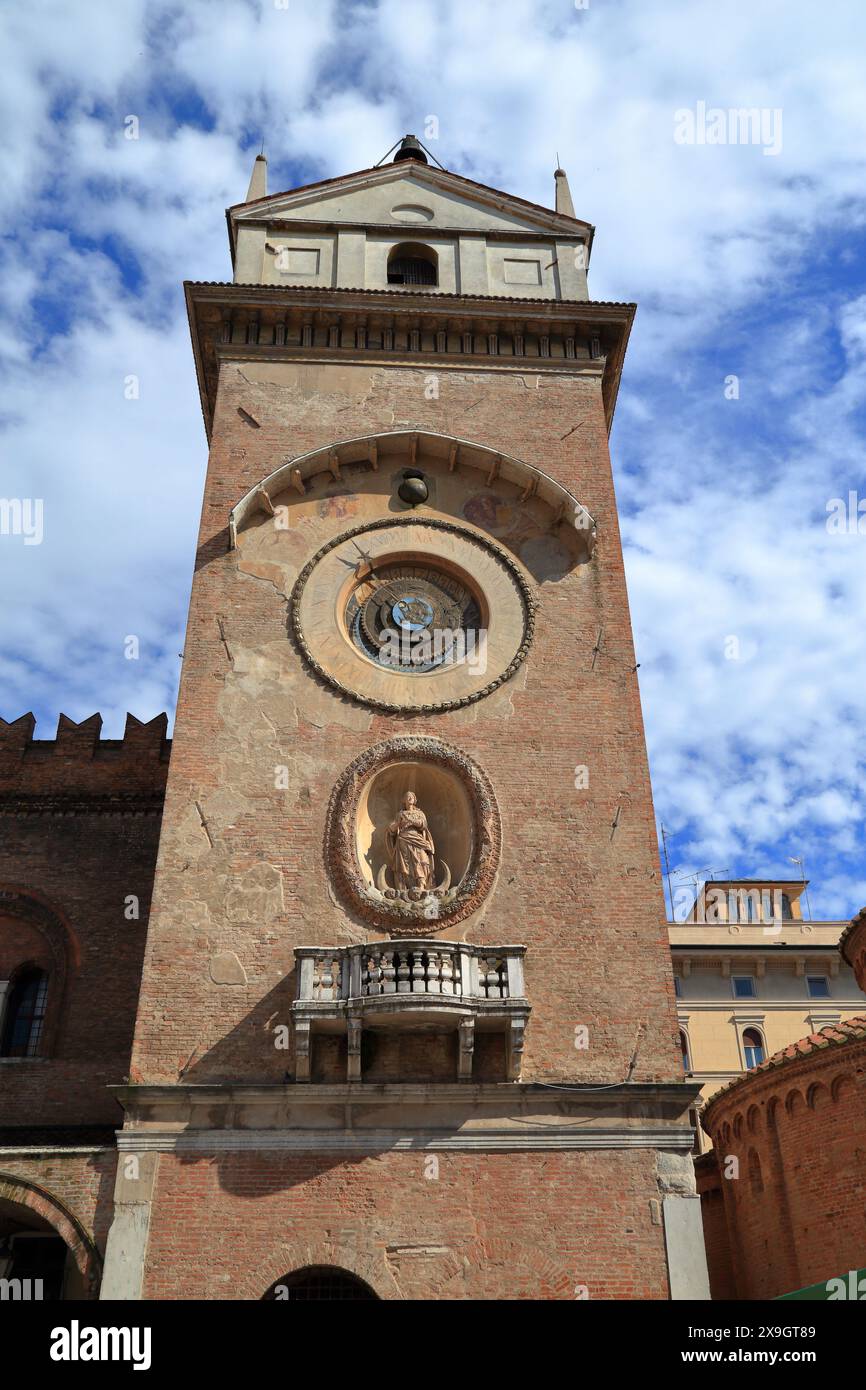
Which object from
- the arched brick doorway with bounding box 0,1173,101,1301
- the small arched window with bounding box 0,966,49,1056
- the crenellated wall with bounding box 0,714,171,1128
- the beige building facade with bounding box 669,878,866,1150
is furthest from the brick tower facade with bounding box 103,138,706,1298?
the beige building facade with bounding box 669,878,866,1150

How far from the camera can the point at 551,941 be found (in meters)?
16.9

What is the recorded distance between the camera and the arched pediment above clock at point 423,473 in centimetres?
2050

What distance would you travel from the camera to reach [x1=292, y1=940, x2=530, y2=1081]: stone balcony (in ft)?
50.2

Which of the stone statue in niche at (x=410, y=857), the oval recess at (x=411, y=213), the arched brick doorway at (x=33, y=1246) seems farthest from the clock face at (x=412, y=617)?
the arched brick doorway at (x=33, y=1246)

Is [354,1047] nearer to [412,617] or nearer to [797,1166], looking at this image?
[412,617]

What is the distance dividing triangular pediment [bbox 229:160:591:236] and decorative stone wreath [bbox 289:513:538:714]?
751 centimetres

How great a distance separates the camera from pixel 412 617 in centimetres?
2011

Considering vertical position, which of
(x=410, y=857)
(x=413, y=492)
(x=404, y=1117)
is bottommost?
(x=404, y=1117)

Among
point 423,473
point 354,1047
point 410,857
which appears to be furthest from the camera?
point 423,473

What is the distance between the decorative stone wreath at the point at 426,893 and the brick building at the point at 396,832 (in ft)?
0.17

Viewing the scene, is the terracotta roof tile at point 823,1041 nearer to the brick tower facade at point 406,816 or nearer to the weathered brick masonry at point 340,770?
the weathered brick masonry at point 340,770

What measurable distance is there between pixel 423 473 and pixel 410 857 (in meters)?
7.51

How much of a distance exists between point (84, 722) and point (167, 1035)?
8.49 metres

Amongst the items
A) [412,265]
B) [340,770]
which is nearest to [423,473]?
[412,265]
